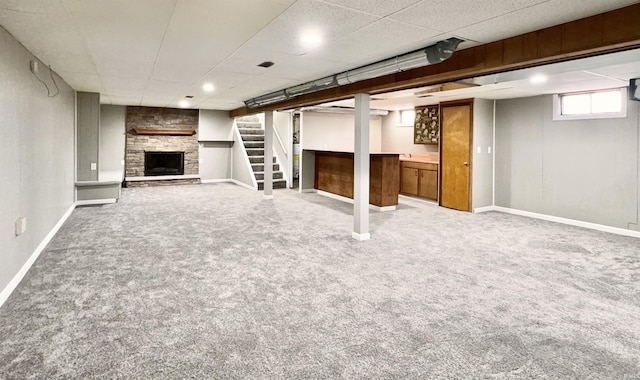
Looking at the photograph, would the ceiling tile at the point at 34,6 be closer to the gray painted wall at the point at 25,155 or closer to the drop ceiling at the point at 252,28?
the drop ceiling at the point at 252,28

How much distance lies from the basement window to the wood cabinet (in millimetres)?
2451

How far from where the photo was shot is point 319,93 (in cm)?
580

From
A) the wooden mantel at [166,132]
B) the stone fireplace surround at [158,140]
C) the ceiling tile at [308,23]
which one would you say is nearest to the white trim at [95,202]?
the stone fireplace surround at [158,140]

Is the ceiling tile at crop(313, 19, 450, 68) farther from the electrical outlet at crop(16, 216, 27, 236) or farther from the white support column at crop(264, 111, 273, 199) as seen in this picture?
the white support column at crop(264, 111, 273, 199)

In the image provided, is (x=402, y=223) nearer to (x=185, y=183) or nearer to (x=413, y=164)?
(x=413, y=164)

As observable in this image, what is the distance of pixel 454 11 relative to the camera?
2.51m

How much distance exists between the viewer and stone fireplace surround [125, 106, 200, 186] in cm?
1018

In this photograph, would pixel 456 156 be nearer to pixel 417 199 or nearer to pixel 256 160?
pixel 417 199

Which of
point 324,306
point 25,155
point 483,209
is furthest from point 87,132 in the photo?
point 483,209

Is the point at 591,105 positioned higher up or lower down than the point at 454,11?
higher up

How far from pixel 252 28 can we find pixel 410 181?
20.7 ft

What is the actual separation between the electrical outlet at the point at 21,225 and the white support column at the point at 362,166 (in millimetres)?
3562

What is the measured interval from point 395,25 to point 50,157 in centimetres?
450

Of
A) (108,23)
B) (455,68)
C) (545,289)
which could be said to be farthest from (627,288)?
(108,23)
